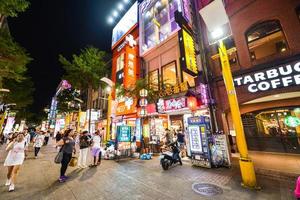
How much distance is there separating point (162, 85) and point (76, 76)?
50.4 feet

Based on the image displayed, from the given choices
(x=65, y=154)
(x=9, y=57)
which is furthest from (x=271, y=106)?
(x=9, y=57)

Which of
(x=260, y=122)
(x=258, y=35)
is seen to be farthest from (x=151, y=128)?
(x=258, y=35)

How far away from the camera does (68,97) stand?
88.4 feet

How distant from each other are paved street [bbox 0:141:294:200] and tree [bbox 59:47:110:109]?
1708cm

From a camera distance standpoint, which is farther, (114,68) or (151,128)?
(114,68)

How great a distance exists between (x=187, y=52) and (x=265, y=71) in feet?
15.5

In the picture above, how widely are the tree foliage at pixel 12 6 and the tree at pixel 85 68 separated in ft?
42.9

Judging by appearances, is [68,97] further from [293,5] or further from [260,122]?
[293,5]

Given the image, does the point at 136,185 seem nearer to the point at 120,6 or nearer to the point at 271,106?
the point at 271,106

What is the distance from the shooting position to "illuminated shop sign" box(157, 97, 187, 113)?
11555 mm

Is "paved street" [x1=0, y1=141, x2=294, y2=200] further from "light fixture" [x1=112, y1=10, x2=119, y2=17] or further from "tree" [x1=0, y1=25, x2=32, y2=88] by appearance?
"light fixture" [x1=112, y1=10, x2=119, y2=17]

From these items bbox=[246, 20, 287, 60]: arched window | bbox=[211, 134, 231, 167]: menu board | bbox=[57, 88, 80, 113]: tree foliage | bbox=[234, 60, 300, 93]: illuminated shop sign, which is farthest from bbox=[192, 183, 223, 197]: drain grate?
bbox=[57, 88, 80, 113]: tree foliage

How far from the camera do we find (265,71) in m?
7.76

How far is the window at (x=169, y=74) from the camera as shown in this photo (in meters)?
15.4
